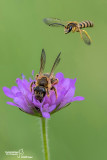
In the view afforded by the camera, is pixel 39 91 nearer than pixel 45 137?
No

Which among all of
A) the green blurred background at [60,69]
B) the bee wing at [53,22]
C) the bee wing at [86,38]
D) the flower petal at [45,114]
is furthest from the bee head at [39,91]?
the green blurred background at [60,69]

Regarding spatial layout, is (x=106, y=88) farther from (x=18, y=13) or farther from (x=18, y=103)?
(x=18, y=103)

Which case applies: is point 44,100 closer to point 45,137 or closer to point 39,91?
point 39,91

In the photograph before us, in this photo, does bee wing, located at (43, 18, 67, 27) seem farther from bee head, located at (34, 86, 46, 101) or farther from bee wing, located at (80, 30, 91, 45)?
bee head, located at (34, 86, 46, 101)

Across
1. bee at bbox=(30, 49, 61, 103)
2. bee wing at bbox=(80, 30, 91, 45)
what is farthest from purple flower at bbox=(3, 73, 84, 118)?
bee wing at bbox=(80, 30, 91, 45)

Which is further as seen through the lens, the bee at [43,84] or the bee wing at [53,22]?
the bee wing at [53,22]

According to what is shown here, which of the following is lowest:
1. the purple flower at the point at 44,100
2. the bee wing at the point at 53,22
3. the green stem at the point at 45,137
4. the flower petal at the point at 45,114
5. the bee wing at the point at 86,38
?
the green stem at the point at 45,137

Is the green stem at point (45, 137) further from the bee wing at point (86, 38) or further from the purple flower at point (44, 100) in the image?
the bee wing at point (86, 38)

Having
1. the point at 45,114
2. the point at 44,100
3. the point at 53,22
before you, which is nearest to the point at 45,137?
the point at 45,114

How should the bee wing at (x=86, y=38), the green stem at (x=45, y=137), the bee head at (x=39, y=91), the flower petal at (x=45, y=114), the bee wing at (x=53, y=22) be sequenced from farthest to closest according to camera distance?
1. the bee wing at (x=53, y=22)
2. the bee wing at (x=86, y=38)
3. the bee head at (x=39, y=91)
4. the flower petal at (x=45, y=114)
5. the green stem at (x=45, y=137)
